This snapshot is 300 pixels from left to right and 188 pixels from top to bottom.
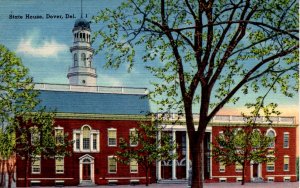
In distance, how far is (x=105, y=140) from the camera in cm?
3091

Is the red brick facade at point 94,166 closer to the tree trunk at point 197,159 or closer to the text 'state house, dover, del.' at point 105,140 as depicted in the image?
the text 'state house, dover, del.' at point 105,140

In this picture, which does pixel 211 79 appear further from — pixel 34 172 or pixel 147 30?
pixel 34 172

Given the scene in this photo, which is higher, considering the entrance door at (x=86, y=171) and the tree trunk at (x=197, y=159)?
the tree trunk at (x=197, y=159)

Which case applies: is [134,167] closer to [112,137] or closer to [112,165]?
[112,165]

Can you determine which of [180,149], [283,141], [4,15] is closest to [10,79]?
[4,15]

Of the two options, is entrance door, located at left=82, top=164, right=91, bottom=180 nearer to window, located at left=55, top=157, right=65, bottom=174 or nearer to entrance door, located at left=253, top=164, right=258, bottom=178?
window, located at left=55, top=157, right=65, bottom=174

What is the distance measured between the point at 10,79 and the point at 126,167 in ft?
49.6

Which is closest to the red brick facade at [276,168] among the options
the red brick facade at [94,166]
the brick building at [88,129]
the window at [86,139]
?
the red brick facade at [94,166]

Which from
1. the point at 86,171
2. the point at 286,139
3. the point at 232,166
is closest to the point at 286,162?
the point at 286,139

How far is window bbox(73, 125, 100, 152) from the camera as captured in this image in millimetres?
29980

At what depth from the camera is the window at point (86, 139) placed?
1180 inches

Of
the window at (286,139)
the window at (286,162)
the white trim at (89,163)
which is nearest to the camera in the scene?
the white trim at (89,163)

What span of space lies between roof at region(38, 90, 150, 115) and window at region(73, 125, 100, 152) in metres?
1.17

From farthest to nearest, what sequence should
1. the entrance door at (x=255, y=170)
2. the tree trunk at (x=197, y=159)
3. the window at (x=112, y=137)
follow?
the entrance door at (x=255, y=170) < the window at (x=112, y=137) < the tree trunk at (x=197, y=159)
